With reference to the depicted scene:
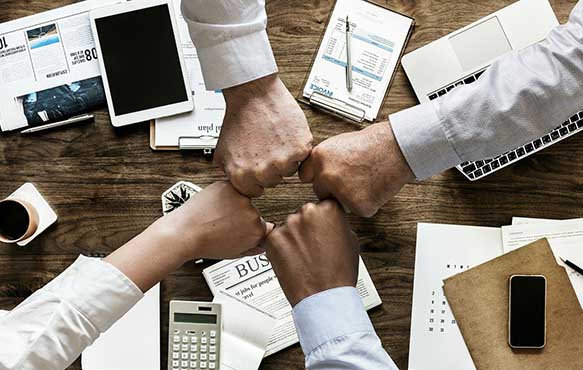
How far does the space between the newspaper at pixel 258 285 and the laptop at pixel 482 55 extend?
316 mm

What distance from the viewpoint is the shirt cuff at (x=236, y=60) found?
113 cm

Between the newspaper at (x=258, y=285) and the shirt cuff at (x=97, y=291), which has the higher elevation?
the shirt cuff at (x=97, y=291)

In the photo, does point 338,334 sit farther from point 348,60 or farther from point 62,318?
point 348,60

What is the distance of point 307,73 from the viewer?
1340 mm

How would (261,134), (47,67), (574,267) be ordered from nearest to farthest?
(261,134) < (574,267) < (47,67)

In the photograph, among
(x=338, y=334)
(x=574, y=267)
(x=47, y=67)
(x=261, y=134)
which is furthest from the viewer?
(x=47, y=67)

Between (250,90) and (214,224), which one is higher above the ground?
(250,90)

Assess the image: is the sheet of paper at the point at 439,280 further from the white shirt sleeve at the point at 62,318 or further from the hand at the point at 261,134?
the white shirt sleeve at the point at 62,318

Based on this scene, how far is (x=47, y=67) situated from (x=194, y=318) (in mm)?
525

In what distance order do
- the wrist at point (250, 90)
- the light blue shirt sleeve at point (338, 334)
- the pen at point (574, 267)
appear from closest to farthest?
the light blue shirt sleeve at point (338, 334)
the wrist at point (250, 90)
the pen at point (574, 267)

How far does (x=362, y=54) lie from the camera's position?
4.37ft

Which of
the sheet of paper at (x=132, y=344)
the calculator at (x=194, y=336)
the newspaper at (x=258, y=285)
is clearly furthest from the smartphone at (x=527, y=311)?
the sheet of paper at (x=132, y=344)

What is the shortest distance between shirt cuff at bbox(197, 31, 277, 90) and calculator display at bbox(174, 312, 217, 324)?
0.40 m

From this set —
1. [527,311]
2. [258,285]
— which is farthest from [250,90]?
[527,311]
